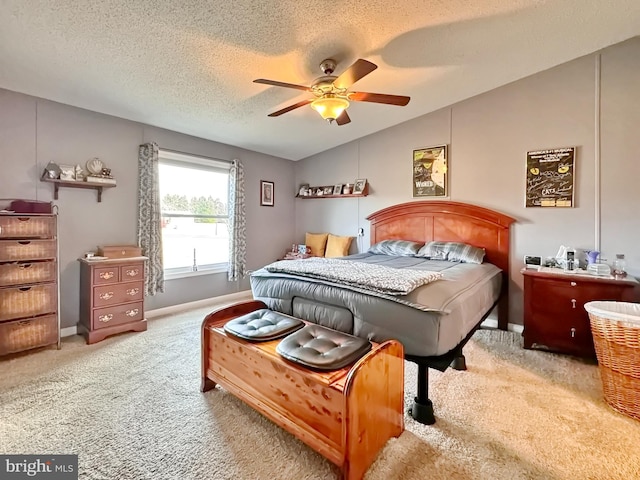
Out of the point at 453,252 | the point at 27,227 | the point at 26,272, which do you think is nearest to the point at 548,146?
the point at 453,252

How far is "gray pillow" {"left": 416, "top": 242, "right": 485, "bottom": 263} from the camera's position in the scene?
3.50 metres

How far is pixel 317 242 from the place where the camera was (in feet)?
17.5

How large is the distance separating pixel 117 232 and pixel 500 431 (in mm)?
4193

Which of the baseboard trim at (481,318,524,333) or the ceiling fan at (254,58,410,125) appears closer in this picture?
the ceiling fan at (254,58,410,125)

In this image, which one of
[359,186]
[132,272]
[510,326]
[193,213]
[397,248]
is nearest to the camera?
[132,272]

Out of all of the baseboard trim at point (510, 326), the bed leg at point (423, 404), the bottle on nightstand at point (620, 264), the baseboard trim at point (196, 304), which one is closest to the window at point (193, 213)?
the baseboard trim at point (196, 304)

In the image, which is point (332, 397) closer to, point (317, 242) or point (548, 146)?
point (548, 146)

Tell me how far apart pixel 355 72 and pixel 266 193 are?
133 inches

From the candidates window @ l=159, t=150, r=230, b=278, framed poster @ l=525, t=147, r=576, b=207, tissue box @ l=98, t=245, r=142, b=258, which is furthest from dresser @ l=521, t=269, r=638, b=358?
tissue box @ l=98, t=245, r=142, b=258

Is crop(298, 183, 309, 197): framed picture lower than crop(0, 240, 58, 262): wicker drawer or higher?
higher

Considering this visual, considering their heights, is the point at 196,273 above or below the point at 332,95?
below

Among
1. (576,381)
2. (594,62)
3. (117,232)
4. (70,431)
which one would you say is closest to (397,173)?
(594,62)

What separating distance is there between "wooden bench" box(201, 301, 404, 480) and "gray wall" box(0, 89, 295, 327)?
2.50 meters

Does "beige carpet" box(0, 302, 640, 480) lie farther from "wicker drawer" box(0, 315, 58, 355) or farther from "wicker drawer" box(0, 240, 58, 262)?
"wicker drawer" box(0, 240, 58, 262)
